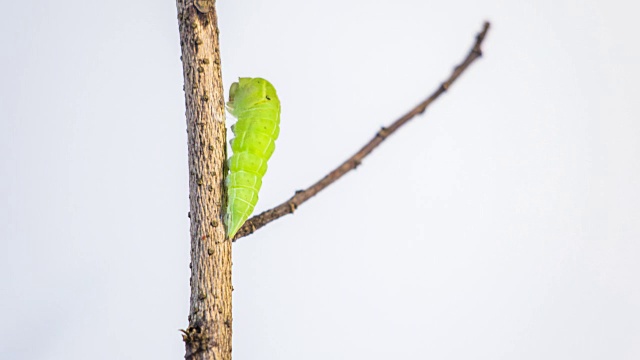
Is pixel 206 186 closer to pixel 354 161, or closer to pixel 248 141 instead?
pixel 248 141

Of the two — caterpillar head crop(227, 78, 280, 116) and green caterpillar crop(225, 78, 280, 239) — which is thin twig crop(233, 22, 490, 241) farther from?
caterpillar head crop(227, 78, 280, 116)

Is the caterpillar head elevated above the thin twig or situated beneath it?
elevated above

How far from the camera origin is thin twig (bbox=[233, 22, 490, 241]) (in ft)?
3.09

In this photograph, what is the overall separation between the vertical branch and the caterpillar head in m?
0.08

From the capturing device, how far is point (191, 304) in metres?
1.00

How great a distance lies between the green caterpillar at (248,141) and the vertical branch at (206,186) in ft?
0.06

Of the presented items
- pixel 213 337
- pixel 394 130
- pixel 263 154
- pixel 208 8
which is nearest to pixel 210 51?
pixel 208 8

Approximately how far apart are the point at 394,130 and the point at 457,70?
0.37ft

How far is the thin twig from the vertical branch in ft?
0.18

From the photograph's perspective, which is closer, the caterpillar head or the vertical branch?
the vertical branch

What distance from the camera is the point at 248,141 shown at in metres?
1.09

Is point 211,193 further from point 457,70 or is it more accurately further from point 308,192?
point 457,70

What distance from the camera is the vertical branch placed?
0.99 metres

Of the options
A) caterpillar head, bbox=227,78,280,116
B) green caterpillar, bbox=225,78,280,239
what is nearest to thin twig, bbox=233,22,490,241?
green caterpillar, bbox=225,78,280,239
